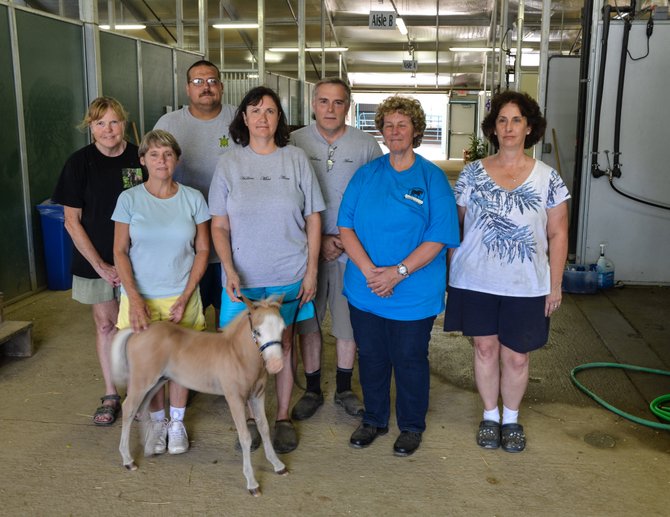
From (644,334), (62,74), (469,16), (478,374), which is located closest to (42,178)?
(62,74)

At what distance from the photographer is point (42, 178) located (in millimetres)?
5828

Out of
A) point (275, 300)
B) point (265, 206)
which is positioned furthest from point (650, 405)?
point (265, 206)

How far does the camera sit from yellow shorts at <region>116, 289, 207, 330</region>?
9.32 ft

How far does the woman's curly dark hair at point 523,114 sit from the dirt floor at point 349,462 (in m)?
1.40

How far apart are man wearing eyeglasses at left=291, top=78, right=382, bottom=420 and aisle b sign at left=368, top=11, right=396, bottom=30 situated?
11.1 m

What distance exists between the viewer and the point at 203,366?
8.58ft

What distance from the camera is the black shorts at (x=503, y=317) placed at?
2812mm

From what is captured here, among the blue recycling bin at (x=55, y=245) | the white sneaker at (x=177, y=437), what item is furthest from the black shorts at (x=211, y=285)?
the blue recycling bin at (x=55, y=245)

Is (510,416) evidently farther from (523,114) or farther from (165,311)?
(165,311)

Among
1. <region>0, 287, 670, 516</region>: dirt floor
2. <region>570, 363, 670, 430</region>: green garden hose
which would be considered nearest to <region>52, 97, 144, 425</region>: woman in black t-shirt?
<region>0, 287, 670, 516</region>: dirt floor

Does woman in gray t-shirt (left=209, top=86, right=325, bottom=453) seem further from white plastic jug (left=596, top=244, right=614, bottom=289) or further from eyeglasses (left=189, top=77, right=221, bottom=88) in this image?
white plastic jug (left=596, top=244, right=614, bottom=289)

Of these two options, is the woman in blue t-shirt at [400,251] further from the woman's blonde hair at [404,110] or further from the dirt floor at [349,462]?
the dirt floor at [349,462]

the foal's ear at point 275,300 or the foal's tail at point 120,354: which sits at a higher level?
the foal's ear at point 275,300

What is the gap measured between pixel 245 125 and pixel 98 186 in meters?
0.75
